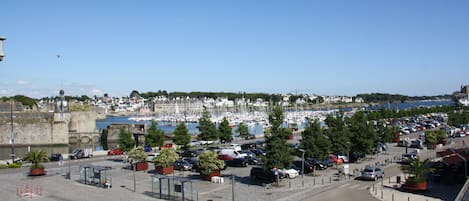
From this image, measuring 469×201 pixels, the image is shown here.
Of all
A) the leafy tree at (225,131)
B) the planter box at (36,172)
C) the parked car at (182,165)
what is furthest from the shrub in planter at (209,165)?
the leafy tree at (225,131)

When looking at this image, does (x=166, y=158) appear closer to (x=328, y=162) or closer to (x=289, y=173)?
(x=289, y=173)

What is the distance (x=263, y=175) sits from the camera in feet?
100

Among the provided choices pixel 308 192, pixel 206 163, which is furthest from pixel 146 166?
pixel 308 192

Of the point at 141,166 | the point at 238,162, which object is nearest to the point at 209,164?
the point at 238,162

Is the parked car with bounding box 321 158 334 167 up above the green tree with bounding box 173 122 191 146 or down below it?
below

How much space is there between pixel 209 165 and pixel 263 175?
3844mm

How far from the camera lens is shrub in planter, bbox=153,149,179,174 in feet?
111

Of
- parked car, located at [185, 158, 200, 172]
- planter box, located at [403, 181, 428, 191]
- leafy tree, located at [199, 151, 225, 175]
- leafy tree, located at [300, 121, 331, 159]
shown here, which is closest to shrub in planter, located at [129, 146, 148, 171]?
parked car, located at [185, 158, 200, 172]

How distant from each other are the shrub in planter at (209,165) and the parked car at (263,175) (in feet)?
8.25

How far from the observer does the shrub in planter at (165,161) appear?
111 ft

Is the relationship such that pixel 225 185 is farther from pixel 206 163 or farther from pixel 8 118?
pixel 8 118

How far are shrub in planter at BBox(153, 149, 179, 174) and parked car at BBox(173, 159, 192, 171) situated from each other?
5.50 ft

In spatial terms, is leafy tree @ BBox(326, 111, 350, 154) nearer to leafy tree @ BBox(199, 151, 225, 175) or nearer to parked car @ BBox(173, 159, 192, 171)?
leafy tree @ BBox(199, 151, 225, 175)

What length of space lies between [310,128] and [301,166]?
14.4 feet
